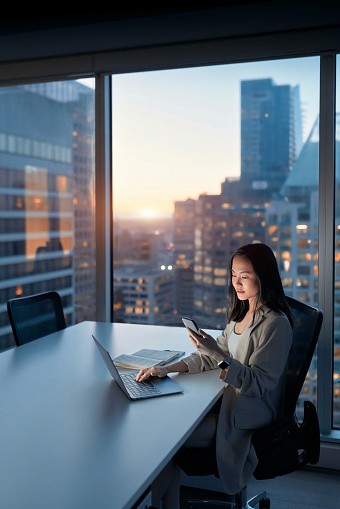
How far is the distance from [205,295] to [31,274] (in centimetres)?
148

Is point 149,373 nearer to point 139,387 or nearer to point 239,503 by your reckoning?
point 139,387

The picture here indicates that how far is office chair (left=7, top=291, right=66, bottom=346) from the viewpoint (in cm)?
309

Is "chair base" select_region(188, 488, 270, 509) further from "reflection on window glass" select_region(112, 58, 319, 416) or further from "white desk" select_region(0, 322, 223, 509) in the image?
"reflection on window glass" select_region(112, 58, 319, 416)

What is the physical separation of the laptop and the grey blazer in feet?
0.76

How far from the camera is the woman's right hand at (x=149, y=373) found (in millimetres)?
2285

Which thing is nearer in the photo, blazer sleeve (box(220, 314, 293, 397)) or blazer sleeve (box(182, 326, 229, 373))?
blazer sleeve (box(220, 314, 293, 397))

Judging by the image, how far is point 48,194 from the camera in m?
4.25

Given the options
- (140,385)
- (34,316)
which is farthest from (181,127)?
(140,385)

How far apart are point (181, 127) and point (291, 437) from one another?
2296mm

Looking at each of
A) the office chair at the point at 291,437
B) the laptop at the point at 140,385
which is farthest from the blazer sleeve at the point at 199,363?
the office chair at the point at 291,437

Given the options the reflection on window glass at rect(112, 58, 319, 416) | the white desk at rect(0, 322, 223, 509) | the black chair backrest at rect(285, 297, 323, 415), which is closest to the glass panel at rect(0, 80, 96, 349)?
the reflection on window glass at rect(112, 58, 319, 416)

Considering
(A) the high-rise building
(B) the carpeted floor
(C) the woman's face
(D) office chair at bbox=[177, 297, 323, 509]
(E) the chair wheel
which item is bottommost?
(B) the carpeted floor

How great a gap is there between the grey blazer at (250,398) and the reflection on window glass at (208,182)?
1344 mm

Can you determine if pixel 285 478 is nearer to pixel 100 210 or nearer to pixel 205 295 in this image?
pixel 205 295
